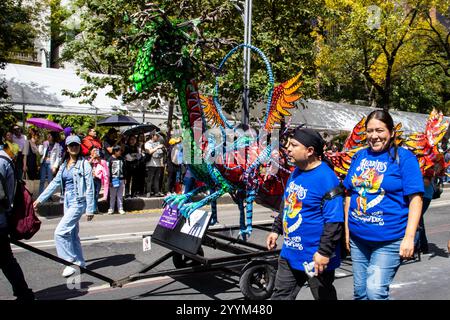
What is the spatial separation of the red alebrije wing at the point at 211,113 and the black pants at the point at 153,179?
6472 mm

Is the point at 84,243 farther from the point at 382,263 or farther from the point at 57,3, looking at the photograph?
the point at 57,3

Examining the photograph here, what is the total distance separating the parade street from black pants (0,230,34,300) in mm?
736

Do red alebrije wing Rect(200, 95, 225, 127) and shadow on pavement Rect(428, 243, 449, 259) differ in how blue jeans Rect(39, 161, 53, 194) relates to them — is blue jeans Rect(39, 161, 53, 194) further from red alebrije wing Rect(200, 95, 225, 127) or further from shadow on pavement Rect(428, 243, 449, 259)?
shadow on pavement Rect(428, 243, 449, 259)

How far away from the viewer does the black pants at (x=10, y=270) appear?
439 centimetres

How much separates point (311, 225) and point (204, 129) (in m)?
2.29

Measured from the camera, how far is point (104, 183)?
420 inches

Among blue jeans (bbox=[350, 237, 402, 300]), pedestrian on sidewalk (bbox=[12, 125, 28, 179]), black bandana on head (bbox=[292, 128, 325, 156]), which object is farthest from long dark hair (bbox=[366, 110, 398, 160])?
pedestrian on sidewalk (bbox=[12, 125, 28, 179])

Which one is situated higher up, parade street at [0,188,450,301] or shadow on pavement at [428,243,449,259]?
parade street at [0,188,450,301]

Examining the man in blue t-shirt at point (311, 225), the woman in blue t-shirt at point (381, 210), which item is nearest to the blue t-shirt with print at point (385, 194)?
the woman in blue t-shirt at point (381, 210)

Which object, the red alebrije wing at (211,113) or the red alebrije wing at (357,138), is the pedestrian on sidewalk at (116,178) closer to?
the red alebrije wing at (211,113)

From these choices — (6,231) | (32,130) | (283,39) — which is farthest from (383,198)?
(32,130)

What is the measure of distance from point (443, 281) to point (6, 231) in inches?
206

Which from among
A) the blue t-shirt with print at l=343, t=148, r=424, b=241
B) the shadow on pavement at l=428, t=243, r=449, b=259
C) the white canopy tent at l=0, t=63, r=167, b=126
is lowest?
the shadow on pavement at l=428, t=243, r=449, b=259

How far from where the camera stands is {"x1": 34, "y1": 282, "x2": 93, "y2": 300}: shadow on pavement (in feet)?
17.1
